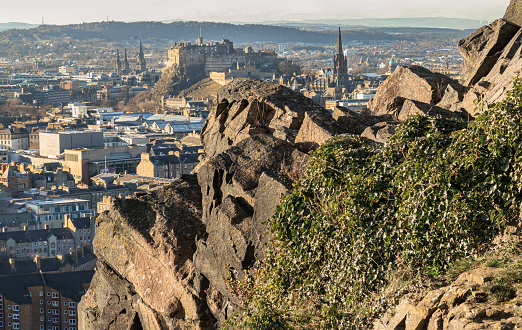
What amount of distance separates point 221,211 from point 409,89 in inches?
236

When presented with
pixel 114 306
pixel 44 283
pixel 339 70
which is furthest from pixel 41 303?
pixel 339 70

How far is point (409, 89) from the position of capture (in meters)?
15.0

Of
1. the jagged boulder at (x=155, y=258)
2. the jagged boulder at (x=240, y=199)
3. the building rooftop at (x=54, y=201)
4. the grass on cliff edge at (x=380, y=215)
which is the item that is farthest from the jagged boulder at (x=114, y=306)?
the building rooftop at (x=54, y=201)

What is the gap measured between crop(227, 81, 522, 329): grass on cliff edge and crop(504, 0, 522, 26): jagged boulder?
8.08m

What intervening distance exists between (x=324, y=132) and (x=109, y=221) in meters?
3.23

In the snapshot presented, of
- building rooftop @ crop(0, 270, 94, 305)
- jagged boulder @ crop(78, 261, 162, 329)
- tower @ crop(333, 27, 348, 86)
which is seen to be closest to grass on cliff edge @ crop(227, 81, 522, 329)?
jagged boulder @ crop(78, 261, 162, 329)

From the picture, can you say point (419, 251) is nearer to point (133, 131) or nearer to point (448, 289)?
point (448, 289)

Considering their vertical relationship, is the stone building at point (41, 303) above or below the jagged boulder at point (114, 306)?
below

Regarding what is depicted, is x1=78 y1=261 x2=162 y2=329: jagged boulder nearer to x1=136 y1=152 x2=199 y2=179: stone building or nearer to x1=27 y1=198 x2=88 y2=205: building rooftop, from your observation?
x1=27 y1=198 x2=88 y2=205: building rooftop

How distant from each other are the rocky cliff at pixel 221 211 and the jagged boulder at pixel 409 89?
0.14m

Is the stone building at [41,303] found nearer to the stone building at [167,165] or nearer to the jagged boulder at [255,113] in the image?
the stone building at [167,165]

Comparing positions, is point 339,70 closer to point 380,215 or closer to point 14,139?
point 14,139

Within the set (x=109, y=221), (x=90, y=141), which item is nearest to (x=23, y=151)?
(x=90, y=141)

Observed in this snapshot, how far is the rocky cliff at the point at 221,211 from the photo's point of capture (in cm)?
988
